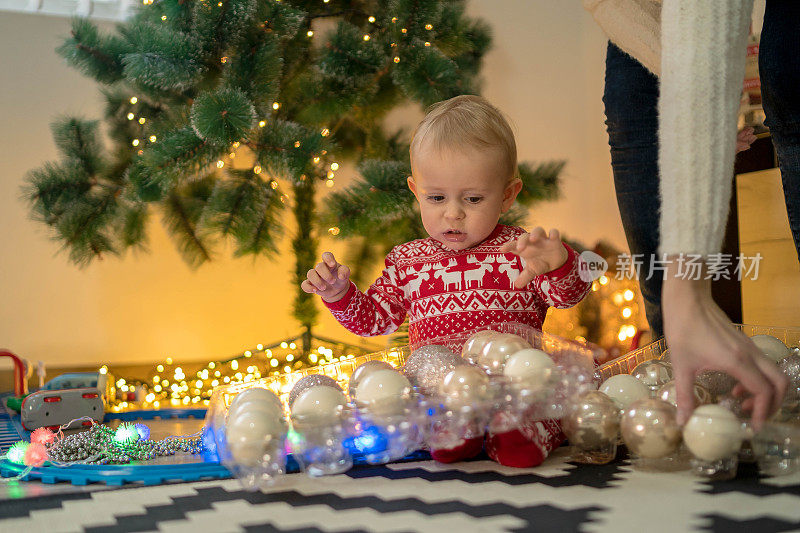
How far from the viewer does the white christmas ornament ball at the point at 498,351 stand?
2.67ft

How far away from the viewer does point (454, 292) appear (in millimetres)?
1114

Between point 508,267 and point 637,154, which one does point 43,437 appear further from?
point 637,154

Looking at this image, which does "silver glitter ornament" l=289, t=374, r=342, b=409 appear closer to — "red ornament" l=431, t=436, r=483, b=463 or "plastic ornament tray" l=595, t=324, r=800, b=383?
"red ornament" l=431, t=436, r=483, b=463

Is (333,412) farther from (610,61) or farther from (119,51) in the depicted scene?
(119,51)

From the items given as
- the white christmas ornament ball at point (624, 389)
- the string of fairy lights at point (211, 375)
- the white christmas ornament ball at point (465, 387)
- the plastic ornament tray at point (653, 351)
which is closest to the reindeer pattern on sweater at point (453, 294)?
the plastic ornament tray at point (653, 351)

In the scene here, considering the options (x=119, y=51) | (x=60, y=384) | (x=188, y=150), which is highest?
(x=119, y=51)

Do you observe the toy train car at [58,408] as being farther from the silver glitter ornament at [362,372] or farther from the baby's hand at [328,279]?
the silver glitter ornament at [362,372]

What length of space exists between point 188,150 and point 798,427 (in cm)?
125

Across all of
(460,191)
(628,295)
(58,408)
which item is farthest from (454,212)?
(628,295)

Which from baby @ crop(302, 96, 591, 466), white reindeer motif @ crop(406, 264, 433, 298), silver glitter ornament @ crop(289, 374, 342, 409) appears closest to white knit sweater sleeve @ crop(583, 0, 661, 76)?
baby @ crop(302, 96, 591, 466)

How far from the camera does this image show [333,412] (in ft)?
2.34

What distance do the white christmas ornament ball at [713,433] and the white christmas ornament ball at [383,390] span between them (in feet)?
0.86

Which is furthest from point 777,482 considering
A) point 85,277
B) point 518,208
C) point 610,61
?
point 85,277

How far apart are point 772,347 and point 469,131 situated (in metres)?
0.47
